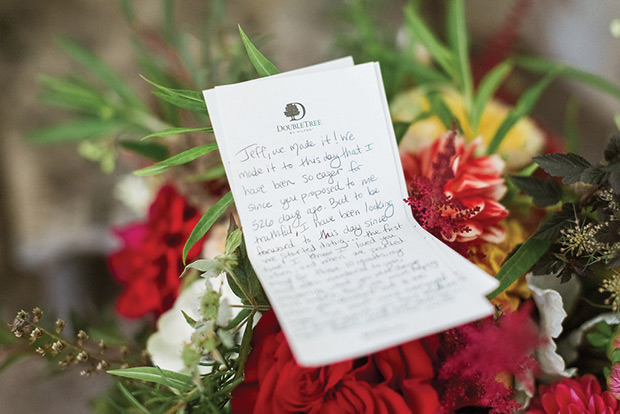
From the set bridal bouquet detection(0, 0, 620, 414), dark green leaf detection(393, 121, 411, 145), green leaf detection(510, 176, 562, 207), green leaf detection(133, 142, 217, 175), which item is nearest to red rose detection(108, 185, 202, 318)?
bridal bouquet detection(0, 0, 620, 414)

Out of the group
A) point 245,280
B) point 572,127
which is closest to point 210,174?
point 245,280

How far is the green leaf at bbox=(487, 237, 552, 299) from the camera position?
0.47 m

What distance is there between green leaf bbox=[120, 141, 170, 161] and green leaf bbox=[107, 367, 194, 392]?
33 centimetres

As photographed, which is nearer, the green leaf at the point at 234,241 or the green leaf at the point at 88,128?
the green leaf at the point at 234,241

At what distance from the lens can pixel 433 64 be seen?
1.01m

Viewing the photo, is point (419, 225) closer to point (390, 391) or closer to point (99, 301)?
point (390, 391)

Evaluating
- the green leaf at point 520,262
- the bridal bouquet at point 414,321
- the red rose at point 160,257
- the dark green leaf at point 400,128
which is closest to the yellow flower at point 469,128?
the bridal bouquet at point 414,321

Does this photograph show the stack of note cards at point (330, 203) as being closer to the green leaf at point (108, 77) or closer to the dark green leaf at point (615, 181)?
the dark green leaf at point (615, 181)

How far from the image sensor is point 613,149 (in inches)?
17.7

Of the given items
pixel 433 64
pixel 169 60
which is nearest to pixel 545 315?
pixel 433 64

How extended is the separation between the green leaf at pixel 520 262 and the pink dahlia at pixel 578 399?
0.37 ft

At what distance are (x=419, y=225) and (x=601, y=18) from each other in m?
0.78

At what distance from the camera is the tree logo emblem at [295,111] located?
0.45 metres

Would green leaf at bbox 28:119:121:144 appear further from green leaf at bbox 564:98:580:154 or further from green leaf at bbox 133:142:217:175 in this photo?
green leaf at bbox 564:98:580:154
